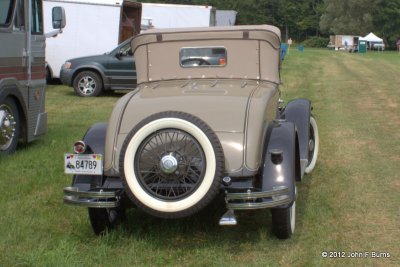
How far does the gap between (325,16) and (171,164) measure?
93.7 metres

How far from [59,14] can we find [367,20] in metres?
84.1

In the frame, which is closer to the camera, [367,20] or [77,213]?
[77,213]

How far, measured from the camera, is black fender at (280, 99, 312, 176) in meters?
6.10

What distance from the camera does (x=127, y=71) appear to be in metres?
15.5

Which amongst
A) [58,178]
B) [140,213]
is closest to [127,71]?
[58,178]

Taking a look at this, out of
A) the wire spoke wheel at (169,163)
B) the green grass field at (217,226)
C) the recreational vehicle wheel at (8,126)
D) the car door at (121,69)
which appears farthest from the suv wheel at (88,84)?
the wire spoke wheel at (169,163)

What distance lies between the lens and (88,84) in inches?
621

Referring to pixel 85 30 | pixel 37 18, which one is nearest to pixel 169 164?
pixel 37 18

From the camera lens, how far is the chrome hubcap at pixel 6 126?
765 cm

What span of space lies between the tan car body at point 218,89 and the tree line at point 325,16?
258 ft

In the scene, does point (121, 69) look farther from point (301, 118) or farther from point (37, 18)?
point (301, 118)

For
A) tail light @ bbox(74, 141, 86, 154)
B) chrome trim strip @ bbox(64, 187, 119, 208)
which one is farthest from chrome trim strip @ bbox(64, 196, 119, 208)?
tail light @ bbox(74, 141, 86, 154)

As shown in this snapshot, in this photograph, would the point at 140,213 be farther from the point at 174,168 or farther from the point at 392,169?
the point at 392,169

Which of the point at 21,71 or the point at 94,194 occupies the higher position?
the point at 21,71
